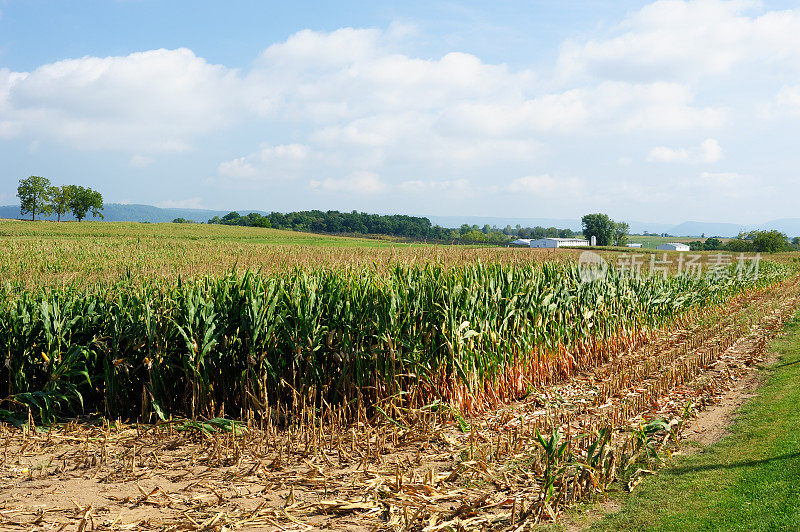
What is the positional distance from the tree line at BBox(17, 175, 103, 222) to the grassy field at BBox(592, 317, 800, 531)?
441 feet

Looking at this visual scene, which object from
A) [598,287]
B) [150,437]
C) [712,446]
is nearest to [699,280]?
[598,287]

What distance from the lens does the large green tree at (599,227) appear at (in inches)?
5236

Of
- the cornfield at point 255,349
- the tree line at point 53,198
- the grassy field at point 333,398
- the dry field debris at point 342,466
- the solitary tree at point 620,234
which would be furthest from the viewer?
the solitary tree at point 620,234

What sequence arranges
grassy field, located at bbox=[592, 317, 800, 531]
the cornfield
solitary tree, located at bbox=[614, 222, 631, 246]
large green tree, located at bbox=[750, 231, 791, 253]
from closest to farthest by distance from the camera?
grassy field, located at bbox=[592, 317, 800, 531] → the cornfield → large green tree, located at bbox=[750, 231, 791, 253] → solitary tree, located at bbox=[614, 222, 631, 246]

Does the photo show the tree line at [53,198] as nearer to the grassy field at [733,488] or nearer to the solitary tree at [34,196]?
the solitary tree at [34,196]

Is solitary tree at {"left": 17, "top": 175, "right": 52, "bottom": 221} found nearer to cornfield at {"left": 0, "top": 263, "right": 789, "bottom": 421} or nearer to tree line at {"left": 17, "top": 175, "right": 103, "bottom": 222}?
tree line at {"left": 17, "top": 175, "right": 103, "bottom": 222}

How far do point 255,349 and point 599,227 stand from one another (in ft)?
472

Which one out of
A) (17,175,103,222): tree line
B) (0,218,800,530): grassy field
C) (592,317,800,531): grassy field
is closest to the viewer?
(592,317,800,531): grassy field

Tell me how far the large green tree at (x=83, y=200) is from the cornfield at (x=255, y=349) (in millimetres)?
127664

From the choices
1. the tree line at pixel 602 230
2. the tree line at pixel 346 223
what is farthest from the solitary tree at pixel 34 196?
the tree line at pixel 602 230

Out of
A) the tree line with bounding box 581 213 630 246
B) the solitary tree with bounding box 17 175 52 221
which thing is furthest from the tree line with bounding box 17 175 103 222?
the tree line with bounding box 581 213 630 246

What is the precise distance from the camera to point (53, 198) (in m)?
118

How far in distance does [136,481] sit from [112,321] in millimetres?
2964

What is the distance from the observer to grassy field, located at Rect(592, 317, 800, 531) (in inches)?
181
